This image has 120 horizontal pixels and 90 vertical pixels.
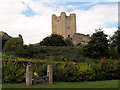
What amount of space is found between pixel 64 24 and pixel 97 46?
4539cm

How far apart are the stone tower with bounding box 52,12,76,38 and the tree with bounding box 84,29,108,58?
42590 mm

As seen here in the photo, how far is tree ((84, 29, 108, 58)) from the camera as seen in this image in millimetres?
27184

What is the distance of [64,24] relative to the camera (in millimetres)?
71375

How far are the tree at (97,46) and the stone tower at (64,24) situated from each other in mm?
42590

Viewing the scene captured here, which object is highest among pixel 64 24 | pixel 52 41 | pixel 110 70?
pixel 64 24

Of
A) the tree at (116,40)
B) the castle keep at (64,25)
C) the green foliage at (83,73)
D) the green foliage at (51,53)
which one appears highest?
the castle keep at (64,25)

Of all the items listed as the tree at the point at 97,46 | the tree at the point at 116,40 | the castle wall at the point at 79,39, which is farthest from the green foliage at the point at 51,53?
the castle wall at the point at 79,39

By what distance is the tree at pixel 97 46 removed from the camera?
27.2 meters

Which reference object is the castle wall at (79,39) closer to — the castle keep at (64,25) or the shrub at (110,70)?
the castle keep at (64,25)

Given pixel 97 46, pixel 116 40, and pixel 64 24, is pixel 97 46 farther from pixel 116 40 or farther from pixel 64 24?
pixel 64 24

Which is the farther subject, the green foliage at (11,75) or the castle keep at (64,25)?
the castle keep at (64,25)

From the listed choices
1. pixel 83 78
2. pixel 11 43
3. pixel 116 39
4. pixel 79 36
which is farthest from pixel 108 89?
pixel 79 36

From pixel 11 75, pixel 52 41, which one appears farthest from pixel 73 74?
pixel 52 41

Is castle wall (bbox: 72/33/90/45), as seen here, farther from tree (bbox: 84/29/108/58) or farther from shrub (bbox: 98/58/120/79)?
shrub (bbox: 98/58/120/79)
